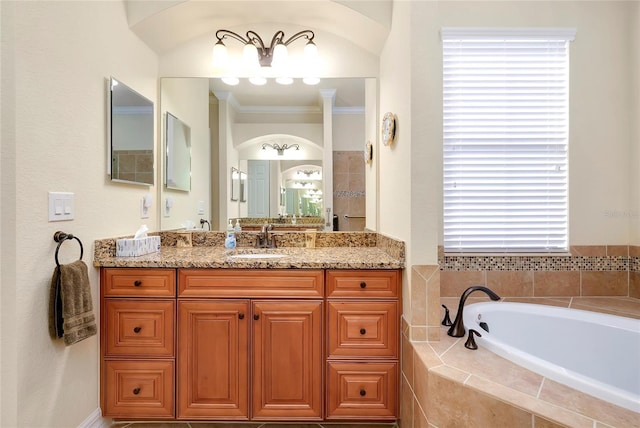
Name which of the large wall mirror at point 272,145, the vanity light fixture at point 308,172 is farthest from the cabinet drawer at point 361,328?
the vanity light fixture at point 308,172

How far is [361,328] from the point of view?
66.1 inches

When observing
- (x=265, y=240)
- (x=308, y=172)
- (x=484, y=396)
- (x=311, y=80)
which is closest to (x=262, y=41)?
(x=311, y=80)

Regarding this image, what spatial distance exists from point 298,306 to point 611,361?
5.59 feet

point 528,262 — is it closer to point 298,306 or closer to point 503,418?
point 503,418

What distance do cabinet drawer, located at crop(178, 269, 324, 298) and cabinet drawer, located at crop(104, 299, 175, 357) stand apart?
0.16 m

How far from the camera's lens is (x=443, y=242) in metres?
2.12

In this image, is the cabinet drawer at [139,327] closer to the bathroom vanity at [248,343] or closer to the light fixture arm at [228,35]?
the bathroom vanity at [248,343]

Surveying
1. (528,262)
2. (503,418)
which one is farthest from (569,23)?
(503,418)

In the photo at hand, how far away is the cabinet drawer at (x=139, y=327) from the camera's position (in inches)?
66.1

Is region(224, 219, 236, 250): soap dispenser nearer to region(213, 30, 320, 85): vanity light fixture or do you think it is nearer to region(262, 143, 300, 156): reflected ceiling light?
region(262, 143, 300, 156): reflected ceiling light

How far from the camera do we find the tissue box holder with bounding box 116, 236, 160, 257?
1764 millimetres

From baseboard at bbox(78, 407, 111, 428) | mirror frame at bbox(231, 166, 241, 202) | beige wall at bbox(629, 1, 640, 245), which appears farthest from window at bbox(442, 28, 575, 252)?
baseboard at bbox(78, 407, 111, 428)

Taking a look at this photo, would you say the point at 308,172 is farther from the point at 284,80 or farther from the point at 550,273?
the point at 550,273

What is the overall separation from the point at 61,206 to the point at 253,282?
3.13ft
